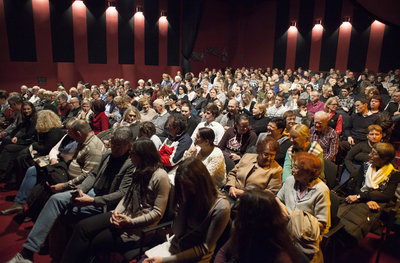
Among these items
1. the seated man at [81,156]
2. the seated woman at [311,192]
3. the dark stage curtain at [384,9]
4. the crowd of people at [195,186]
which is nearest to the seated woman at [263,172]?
A: the crowd of people at [195,186]

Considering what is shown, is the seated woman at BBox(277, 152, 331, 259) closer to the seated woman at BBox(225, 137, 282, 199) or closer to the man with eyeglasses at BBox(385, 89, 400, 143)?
the seated woman at BBox(225, 137, 282, 199)

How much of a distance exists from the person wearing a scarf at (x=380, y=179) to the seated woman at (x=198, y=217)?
167 cm

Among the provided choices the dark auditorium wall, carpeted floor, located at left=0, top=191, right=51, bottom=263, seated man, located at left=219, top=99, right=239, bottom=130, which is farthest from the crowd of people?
the dark auditorium wall

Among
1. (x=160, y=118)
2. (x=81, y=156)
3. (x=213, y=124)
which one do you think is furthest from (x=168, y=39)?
(x=81, y=156)

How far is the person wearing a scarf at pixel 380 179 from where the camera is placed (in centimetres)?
260

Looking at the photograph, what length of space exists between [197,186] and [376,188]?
1973 millimetres

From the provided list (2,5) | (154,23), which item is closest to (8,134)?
(2,5)

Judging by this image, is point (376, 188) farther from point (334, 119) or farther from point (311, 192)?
point (334, 119)

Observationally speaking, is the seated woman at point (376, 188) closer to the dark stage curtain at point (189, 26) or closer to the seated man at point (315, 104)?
the seated man at point (315, 104)

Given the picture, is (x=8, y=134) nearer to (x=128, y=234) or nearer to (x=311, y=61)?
(x=128, y=234)

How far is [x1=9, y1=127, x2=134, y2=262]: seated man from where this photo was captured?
232 cm

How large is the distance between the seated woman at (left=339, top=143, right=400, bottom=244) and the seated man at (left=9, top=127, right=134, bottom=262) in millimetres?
2067

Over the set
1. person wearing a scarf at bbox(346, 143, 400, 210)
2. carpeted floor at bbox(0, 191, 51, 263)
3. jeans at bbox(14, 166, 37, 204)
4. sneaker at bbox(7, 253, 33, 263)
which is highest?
person wearing a scarf at bbox(346, 143, 400, 210)

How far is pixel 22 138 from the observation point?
4234mm
